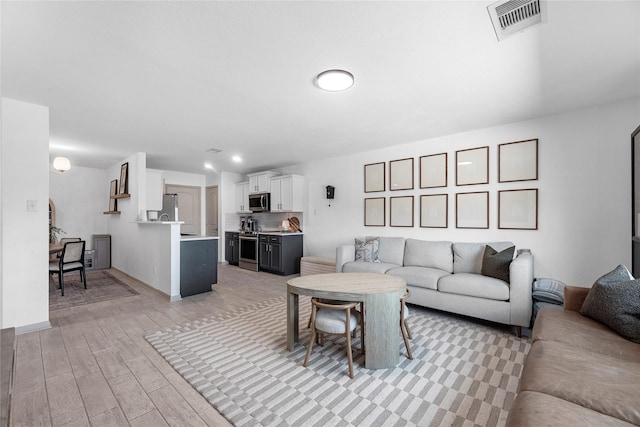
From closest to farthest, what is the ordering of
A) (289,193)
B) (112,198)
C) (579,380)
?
(579,380), (289,193), (112,198)

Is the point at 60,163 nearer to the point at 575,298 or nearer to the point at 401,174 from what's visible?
the point at 401,174

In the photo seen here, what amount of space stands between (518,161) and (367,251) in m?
2.31

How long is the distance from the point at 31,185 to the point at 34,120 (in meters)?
0.69

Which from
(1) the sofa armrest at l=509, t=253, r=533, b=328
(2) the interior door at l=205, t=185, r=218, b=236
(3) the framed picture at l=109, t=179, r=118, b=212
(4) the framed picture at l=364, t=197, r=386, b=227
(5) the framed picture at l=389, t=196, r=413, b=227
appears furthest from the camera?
(2) the interior door at l=205, t=185, r=218, b=236

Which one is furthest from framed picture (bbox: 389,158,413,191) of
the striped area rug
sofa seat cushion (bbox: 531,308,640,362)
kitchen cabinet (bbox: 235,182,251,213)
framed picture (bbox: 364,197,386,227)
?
kitchen cabinet (bbox: 235,182,251,213)

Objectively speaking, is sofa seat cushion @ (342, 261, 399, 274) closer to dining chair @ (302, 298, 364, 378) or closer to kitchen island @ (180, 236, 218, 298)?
dining chair @ (302, 298, 364, 378)

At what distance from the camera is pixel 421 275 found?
354 centimetres

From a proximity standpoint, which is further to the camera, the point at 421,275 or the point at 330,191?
the point at 330,191

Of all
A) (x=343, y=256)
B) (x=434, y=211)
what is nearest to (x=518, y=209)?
(x=434, y=211)

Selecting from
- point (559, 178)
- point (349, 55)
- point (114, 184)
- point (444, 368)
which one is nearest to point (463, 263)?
point (559, 178)

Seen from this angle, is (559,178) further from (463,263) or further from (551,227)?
(463,263)

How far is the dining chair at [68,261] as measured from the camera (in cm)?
424

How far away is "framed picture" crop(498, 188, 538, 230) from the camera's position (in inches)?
134

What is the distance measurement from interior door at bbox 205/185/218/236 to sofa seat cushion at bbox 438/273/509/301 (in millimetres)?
6011
